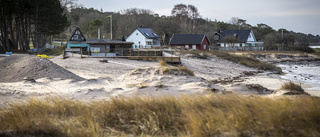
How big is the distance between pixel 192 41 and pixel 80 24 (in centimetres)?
3433

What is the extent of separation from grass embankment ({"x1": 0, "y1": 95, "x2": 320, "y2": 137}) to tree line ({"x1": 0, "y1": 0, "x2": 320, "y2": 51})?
36.0m

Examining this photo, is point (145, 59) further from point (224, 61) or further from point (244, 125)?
point (244, 125)

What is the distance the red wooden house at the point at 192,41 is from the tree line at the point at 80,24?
8765 mm

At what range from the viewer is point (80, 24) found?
80.4 metres

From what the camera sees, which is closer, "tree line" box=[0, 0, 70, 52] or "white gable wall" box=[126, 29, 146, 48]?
"tree line" box=[0, 0, 70, 52]

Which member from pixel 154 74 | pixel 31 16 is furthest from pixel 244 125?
pixel 31 16

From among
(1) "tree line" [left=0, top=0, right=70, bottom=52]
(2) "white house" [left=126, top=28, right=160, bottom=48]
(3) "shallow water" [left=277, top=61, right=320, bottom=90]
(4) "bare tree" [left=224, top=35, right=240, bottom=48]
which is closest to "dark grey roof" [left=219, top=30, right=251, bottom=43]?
(4) "bare tree" [left=224, top=35, right=240, bottom=48]

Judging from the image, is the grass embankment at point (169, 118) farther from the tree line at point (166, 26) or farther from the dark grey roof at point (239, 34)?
the dark grey roof at point (239, 34)

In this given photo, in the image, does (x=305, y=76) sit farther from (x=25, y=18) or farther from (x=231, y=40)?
(x=231, y=40)

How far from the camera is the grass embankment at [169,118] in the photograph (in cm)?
556

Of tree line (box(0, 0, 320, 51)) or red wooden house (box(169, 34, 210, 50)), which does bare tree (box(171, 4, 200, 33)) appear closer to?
tree line (box(0, 0, 320, 51))

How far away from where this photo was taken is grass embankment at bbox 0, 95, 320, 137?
18.2 ft

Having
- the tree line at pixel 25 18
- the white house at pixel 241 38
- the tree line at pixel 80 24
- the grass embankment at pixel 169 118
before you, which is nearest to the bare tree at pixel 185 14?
the tree line at pixel 80 24

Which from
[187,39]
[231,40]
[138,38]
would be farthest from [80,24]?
[231,40]
